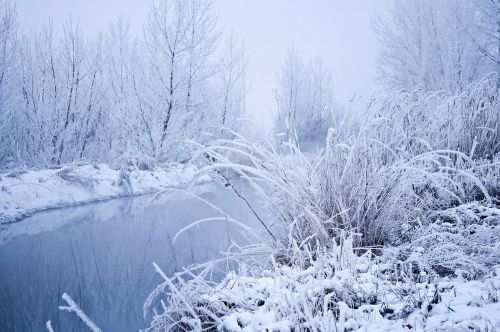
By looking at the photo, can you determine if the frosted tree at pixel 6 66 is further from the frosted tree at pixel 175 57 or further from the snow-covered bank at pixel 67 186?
the frosted tree at pixel 175 57

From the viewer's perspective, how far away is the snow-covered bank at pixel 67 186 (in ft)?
19.6

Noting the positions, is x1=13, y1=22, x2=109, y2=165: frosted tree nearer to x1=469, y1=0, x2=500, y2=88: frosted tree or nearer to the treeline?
the treeline

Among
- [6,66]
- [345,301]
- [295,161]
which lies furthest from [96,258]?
[6,66]

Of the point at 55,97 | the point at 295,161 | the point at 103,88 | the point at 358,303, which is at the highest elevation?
the point at 103,88

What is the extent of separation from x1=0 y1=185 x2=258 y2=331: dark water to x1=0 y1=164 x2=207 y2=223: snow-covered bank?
0.36m

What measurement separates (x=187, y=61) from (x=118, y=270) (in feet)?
33.5

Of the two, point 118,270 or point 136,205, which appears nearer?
point 118,270

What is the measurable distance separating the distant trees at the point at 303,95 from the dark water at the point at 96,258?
14.1m

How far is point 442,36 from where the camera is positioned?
10914 mm

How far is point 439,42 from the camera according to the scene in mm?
10922

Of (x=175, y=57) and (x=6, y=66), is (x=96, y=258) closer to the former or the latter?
(x=6, y=66)

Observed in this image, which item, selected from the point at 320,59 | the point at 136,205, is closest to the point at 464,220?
the point at 136,205

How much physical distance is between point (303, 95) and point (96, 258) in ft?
59.4

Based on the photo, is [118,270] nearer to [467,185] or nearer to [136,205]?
[467,185]
